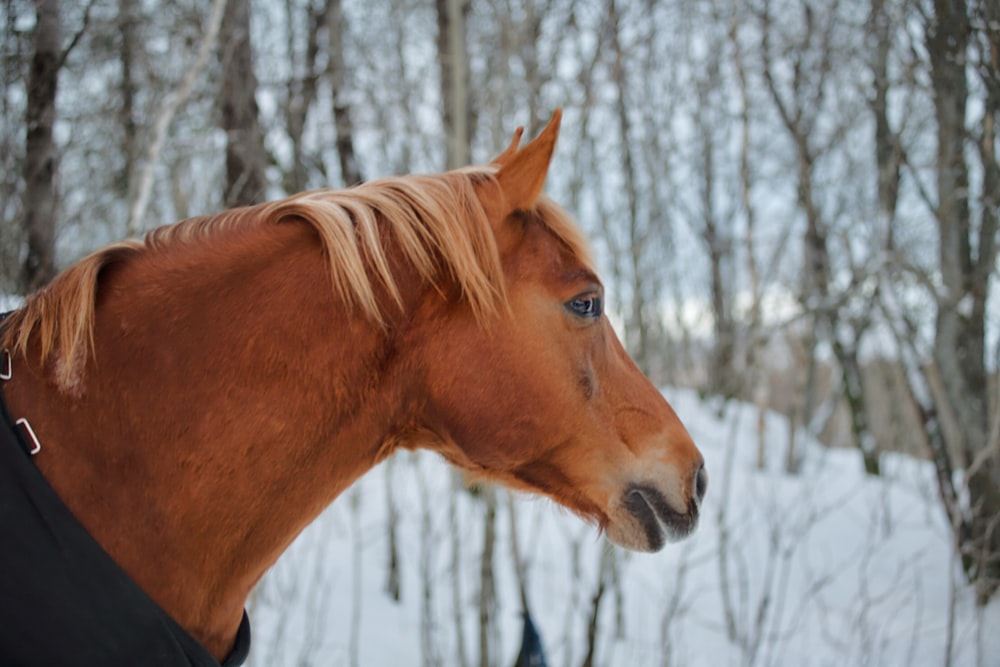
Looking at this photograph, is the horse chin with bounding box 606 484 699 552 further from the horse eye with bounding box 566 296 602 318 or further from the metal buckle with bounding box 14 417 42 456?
the metal buckle with bounding box 14 417 42 456

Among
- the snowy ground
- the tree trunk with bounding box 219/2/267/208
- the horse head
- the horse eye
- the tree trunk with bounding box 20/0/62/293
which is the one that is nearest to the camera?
the horse head

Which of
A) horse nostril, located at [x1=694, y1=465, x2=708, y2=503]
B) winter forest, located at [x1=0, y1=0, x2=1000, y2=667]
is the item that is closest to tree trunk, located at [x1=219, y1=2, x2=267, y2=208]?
winter forest, located at [x1=0, y1=0, x2=1000, y2=667]

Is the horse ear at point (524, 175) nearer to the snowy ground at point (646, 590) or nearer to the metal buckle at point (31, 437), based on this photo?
the metal buckle at point (31, 437)

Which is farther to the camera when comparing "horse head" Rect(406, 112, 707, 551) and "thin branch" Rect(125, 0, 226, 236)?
"thin branch" Rect(125, 0, 226, 236)

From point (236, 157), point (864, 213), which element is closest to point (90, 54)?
point (236, 157)

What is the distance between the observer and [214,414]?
1534mm

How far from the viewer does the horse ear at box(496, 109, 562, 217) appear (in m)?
1.77

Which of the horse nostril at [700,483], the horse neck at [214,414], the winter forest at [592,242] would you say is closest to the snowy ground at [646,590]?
the winter forest at [592,242]

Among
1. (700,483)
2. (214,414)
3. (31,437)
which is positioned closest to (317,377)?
(214,414)

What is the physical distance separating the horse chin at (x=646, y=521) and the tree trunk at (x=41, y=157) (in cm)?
317

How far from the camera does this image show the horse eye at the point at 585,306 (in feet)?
6.09

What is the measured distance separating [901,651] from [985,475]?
138cm

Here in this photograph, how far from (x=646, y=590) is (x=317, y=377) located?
5525 mm

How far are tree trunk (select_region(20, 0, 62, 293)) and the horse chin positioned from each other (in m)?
3.17
